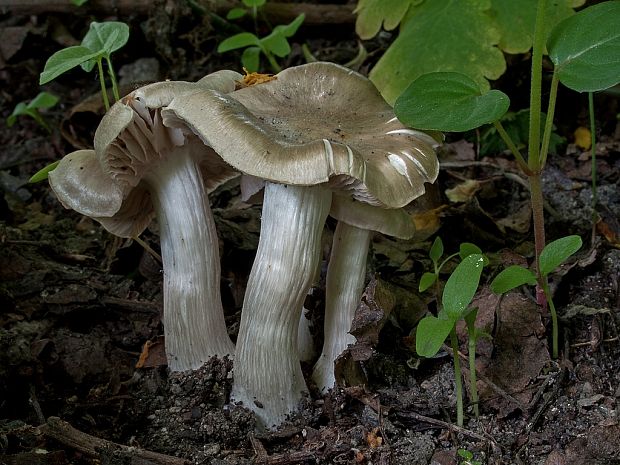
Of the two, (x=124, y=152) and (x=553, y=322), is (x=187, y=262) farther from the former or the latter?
(x=553, y=322)

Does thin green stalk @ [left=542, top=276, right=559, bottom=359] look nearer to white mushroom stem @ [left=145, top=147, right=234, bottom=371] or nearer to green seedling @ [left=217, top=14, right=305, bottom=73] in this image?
white mushroom stem @ [left=145, top=147, right=234, bottom=371]

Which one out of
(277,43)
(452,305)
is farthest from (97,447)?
(277,43)

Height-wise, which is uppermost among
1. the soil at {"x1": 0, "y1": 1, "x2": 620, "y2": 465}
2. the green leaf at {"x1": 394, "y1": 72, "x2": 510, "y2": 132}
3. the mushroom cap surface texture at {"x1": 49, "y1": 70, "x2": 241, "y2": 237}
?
the green leaf at {"x1": 394, "y1": 72, "x2": 510, "y2": 132}

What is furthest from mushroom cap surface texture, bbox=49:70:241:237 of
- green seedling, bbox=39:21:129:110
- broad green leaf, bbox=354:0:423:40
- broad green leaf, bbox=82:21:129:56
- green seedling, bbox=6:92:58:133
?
green seedling, bbox=6:92:58:133

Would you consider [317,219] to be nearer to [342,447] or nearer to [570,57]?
[342,447]

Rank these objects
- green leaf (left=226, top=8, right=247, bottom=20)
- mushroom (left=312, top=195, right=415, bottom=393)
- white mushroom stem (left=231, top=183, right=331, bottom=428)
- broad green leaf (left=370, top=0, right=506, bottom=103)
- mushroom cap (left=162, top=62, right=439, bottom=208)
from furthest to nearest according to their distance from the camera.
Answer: green leaf (left=226, top=8, right=247, bottom=20)
broad green leaf (left=370, top=0, right=506, bottom=103)
mushroom (left=312, top=195, right=415, bottom=393)
white mushroom stem (left=231, top=183, right=331, bottom=428)
mushroom cap (left=162, top=62, right=439, bottom=208)

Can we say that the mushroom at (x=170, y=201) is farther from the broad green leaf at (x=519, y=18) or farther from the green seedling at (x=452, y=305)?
the broad green leaf at (x=519, y=18)

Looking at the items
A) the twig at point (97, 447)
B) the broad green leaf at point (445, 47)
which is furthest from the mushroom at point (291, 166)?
the broad green leaf at point (445, 47)
